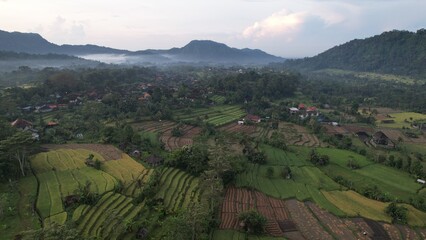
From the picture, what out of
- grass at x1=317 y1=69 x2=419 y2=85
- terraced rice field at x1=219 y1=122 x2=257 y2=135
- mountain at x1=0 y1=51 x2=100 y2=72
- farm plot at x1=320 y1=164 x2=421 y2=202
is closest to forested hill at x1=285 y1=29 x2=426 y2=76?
grass at x1=317 y1=69 x2=419 y2=85

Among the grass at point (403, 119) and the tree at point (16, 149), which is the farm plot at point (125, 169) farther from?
the grass at point (403, 119)

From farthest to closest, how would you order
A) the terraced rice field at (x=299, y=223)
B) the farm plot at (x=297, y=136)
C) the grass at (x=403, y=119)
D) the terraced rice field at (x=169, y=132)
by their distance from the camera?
the grass at (x=403, y=119)
the farm plot at (x=297, y=136)
the terraced rice field at (x=169, y=132)
the terraced rice field at (x=299, y=223)

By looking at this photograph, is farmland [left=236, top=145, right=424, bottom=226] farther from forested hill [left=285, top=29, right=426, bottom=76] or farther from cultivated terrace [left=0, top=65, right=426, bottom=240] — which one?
forested hill [left=285, top=29, right=426, bottom=76]

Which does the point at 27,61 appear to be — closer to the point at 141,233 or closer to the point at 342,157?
the point at 342,157


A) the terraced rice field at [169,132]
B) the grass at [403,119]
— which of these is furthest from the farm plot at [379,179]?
the grass at [403,119]

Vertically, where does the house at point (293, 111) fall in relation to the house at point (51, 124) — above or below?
above

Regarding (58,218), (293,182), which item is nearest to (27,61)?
(58,218)
